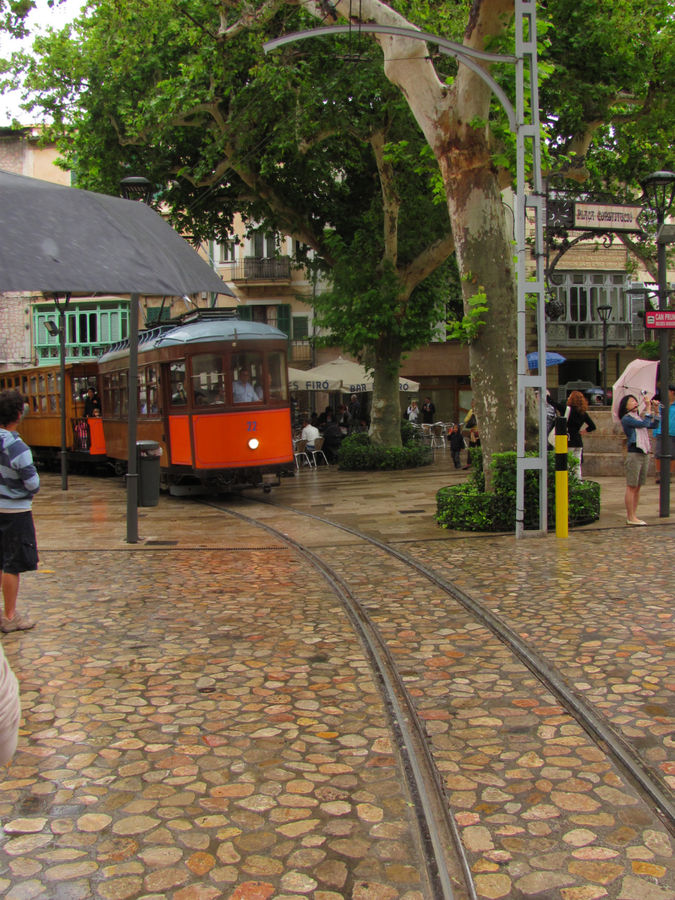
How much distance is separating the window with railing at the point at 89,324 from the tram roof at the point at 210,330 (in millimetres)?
25660

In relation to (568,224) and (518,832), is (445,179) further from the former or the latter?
(518,832)

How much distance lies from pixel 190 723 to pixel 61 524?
31.6 ft

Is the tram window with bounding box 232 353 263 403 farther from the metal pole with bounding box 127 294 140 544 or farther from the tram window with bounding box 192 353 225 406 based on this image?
the metal pole with bounding box 127 294 140 544

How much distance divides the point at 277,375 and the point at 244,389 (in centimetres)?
71

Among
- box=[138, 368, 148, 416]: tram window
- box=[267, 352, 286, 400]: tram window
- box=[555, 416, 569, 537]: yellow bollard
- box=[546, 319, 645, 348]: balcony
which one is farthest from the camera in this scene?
box=[546, 319, 645, 348]: balcony

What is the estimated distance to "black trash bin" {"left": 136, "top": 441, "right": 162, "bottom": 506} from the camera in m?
12.8

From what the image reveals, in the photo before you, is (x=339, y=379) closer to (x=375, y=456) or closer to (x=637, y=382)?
(x=375, y=456)

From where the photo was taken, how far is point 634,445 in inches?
458

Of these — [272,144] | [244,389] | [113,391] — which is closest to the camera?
[244,389]

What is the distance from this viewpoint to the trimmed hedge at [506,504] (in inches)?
462

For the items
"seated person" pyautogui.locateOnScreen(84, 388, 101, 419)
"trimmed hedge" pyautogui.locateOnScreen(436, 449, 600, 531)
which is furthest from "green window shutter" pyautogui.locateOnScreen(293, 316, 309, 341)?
"trimmed hedge" pyautogui.locateOnScreen(436, 449, 600, 531)

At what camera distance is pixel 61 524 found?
1387 cm

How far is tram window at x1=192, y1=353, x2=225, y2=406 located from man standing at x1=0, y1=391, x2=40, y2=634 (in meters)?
9.10

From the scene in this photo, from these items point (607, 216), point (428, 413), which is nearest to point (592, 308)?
point (428, 413)
